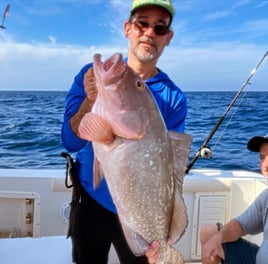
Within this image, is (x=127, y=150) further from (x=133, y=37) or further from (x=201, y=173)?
(x=201, y=173)

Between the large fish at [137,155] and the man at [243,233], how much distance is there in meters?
1.37

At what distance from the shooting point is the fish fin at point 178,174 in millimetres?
1698

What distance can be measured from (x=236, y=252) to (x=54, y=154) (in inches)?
252

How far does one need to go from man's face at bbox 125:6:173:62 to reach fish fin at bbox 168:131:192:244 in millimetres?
592

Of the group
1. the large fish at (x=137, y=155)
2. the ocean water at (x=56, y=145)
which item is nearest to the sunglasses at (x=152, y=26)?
the large fish at (x=137, y=155)

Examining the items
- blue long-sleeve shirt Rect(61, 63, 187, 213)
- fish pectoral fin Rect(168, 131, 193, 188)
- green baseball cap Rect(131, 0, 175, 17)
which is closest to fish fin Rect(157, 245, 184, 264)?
fish pectoral fin Rect(168, 131, 193, 188)

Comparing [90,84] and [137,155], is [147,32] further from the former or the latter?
[137,155]

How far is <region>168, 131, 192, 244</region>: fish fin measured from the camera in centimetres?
170

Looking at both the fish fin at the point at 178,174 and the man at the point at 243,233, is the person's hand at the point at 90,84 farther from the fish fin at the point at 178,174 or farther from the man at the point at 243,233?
the man at the point at 243,233

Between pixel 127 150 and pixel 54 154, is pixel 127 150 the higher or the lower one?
the higher one

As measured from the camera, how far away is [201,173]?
13.6 feet

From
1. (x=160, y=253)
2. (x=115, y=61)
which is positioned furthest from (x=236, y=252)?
(x=115, y=61)

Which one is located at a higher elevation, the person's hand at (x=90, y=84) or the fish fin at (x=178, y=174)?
the person's hand at (x=90, y=84)

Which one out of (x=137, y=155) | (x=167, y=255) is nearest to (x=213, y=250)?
(x=167, y=255)
